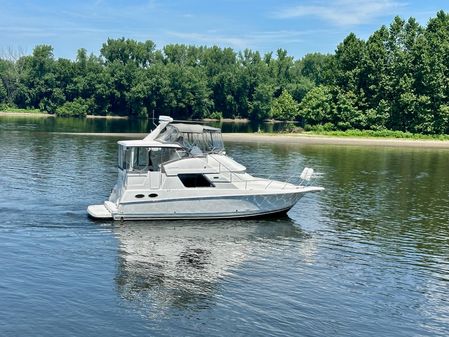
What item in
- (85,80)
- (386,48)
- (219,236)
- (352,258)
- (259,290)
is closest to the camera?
(259,290)

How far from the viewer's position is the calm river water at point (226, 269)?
18.7 metres

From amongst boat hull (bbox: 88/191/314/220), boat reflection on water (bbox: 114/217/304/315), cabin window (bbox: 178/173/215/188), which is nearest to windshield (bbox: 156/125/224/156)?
cabin window (bbox: 178/173/215/188)

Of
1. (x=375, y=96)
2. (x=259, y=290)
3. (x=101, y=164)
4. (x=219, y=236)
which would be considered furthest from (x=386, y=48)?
(x=259, y=290)

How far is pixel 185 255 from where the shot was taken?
2580cm

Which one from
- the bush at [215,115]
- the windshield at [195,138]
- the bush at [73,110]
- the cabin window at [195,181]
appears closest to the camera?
the cabin window at [195,181]

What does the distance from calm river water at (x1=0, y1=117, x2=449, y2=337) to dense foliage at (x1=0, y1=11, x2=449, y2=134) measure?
218 feet

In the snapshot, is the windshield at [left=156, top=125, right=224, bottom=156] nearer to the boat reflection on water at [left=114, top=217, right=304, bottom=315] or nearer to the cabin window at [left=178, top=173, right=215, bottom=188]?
the cabin window at [left=178, top=173, right=215, bottom=188]

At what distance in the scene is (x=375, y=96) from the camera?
4279 inches

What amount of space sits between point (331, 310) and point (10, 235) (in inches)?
613

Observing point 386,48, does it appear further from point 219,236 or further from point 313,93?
point 219,236

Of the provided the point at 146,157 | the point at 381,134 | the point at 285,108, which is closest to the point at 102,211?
the point at 146,157

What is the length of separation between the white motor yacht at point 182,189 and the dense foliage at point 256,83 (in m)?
76.5

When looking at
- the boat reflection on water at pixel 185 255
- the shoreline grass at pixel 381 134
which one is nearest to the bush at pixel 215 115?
the shoreline grass at pixel 381 134

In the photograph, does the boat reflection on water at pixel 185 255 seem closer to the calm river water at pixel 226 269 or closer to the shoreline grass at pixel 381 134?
the calm river water at pixel 226 269
